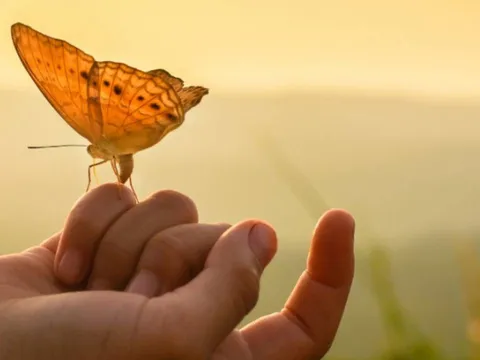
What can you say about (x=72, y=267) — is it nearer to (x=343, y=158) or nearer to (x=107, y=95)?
(x=107, y=95)

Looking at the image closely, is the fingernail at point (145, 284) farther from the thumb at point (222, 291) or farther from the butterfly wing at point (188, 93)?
the butterfly wing at point (188, 93)

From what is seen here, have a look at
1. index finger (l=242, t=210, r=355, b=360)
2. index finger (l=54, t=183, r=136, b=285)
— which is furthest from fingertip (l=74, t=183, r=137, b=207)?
index finger (l=242, t=210, r=355, b=360)

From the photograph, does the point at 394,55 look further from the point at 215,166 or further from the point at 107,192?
the point at 107,192

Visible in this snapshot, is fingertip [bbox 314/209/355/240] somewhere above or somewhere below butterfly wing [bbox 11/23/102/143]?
below

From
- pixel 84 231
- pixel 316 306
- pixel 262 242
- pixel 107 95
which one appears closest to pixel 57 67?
pixel 107 95

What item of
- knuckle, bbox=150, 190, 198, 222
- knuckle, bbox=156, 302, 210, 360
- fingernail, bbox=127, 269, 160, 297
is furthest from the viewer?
knuckle, bbox=150, 190, 198, 222

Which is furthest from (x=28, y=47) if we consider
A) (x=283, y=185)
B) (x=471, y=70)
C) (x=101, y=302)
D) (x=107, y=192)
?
(x=471, y=70)

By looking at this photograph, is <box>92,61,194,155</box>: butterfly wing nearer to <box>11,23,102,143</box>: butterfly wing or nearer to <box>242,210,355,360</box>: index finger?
<box>11,23,102,143</box>: butterfly wing
